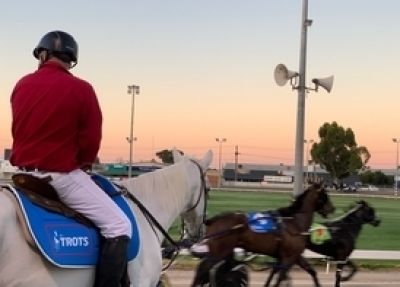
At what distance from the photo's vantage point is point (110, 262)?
4.07 m

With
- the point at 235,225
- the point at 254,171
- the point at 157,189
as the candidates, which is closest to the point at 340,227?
the point at 235,225

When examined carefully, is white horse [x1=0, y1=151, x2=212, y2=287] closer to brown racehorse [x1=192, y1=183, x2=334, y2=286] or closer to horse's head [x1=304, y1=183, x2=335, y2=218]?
brown racehorse [x1=192, y1=183, x2=334, y2=286]

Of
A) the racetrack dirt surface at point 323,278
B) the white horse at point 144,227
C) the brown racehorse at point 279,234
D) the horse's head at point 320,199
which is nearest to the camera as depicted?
the white horse at point 144,227

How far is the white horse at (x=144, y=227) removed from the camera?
375 cm

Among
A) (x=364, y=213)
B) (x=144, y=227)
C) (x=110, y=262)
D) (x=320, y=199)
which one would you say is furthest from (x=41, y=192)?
(x=364, y=213)

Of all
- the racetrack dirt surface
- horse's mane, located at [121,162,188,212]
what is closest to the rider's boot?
horse's mane, located at [121,162,188,212]

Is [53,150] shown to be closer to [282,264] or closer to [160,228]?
[160,228]

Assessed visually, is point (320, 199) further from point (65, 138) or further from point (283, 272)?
point (65, 138)

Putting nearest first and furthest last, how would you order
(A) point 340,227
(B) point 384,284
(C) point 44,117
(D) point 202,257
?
1. (C) point 44,117
2. (D) point 202,257
3. (A) point 340,227
4. (B) point 384,284

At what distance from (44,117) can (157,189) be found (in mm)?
1228

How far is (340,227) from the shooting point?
11617mm

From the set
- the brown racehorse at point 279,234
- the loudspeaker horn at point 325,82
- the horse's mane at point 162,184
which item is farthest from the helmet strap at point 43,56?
the loudspeaker horn at point 325,82

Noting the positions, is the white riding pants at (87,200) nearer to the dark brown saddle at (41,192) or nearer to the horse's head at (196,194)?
the dark brown saddle at (41,192)

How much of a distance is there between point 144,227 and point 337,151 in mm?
92252
